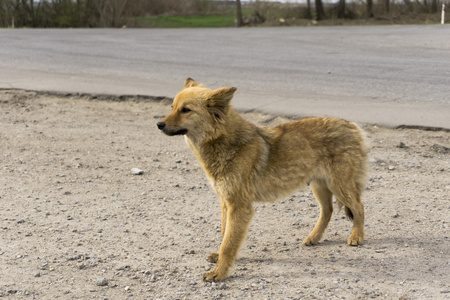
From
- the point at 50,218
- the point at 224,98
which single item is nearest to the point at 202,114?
the point at 224,98

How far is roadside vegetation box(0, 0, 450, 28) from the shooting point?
3020 cm

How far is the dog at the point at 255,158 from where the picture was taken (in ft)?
14.5

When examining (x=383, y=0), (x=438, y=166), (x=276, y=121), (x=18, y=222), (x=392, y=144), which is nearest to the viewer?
(x=18, y=222)

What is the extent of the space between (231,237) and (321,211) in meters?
1.19

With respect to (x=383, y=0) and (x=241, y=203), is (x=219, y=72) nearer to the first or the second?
(x=241, y=203)

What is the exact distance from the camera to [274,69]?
42.3 feet

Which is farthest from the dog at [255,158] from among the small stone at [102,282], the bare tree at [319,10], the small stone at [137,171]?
the bare tree at [319,10]

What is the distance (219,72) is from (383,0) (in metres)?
26.2

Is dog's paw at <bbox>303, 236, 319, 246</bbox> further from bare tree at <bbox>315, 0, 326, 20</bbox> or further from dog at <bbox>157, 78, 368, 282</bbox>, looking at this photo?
bare tree at <bbox>315, 0, 326, 20</bbox>

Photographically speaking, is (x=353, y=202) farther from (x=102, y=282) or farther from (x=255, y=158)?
(x=102, y=282)

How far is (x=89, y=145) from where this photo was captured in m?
7.76

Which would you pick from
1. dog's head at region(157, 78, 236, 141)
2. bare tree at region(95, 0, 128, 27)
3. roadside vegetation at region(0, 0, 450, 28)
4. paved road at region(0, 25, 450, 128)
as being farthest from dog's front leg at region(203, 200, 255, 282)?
bare tree at region(95, 0, 128, 27)

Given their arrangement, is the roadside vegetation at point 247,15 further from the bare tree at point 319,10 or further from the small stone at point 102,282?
the small stone at point 102,282

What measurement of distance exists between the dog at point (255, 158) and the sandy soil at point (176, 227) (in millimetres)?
311
